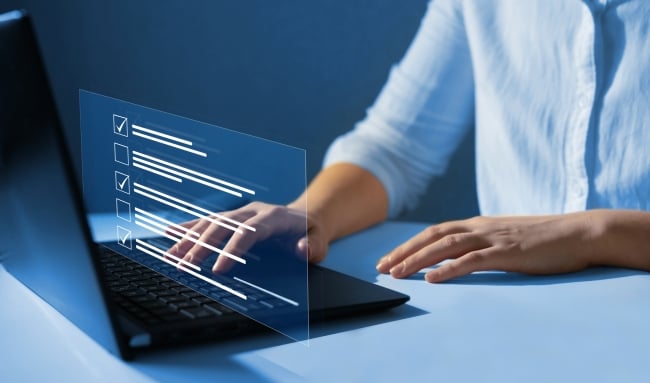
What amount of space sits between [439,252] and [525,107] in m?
0.60

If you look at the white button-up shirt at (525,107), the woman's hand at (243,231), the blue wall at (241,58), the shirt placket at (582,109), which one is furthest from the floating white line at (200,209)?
the blue wall at (241,58)

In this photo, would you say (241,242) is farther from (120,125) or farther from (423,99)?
(423,99)

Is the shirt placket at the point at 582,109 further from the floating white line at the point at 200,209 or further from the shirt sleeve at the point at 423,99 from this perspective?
the floating white line at the point at 200,209

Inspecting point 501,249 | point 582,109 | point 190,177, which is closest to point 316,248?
point 501,249

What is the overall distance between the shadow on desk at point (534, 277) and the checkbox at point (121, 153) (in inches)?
13.7

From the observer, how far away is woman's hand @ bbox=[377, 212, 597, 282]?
0.91m

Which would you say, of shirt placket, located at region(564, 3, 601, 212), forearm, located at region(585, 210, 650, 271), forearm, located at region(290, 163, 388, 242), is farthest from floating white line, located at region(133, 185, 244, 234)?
shirt placket, located at region(564, 3, 601, 212)

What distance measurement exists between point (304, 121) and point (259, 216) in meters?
1.71

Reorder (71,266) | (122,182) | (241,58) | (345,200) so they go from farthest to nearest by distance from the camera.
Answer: (241,58) → (345,200) → (122,182) → (71,266)

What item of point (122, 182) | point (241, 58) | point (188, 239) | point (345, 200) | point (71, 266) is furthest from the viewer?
point (241, 58)

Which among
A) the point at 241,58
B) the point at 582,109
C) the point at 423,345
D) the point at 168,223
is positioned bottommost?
the point at 423,345

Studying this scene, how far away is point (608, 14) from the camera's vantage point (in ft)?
4.16

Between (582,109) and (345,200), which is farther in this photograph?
(582,109)

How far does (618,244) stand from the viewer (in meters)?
0.95
